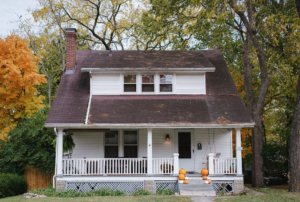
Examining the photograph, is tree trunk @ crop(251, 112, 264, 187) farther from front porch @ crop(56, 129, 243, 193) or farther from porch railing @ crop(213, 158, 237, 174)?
porch railing @ crop(213, 158, 237, 174)

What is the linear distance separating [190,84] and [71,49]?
7303 millimetres

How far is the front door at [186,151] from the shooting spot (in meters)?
15.9

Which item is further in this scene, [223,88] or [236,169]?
[223,88]

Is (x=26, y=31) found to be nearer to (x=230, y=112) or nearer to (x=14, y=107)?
(x=14, y=107)

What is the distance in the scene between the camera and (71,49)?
17.8 m

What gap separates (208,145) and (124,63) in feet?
21.1

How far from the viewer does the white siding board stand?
15953 millimetres

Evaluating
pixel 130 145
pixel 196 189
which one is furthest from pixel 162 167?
Answer: pixel 130 145

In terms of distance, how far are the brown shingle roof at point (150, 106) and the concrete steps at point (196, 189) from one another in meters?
2.68

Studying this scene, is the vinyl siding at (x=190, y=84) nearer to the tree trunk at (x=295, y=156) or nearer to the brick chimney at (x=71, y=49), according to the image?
the tree trunk at (x=295, y=156)

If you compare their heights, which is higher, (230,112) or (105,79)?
(105,79)

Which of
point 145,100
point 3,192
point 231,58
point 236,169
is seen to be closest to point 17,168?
point 3,192

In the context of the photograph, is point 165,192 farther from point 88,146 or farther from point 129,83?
point 129,83

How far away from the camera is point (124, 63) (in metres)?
16.8
